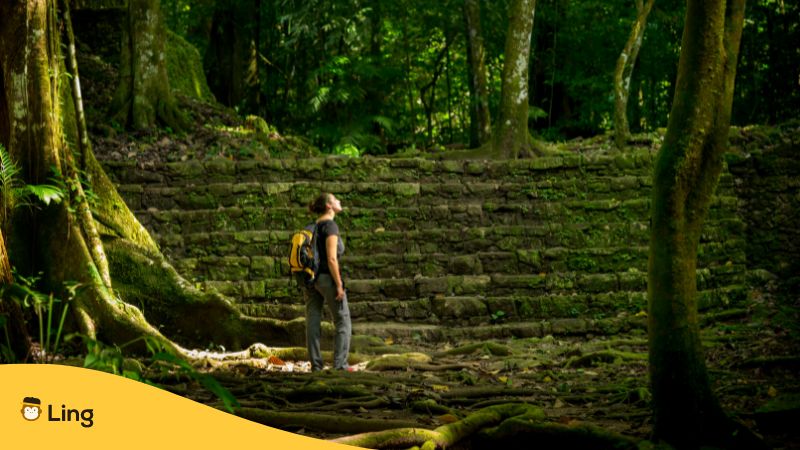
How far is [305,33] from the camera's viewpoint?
17219 millimetres

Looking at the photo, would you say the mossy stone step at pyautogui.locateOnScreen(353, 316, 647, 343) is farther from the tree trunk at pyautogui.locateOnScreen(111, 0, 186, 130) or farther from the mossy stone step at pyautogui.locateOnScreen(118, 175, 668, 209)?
the tree trunk at pyautogui.locateOnScreen(111, 0, 186, 130)

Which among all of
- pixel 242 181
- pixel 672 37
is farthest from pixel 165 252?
pixel 672 37

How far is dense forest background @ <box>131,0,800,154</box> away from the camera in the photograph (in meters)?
17.3

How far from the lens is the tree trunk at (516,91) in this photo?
12.7 meters

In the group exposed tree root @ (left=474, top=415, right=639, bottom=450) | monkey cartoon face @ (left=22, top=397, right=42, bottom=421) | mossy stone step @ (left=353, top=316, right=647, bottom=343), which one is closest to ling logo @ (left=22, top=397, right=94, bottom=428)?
monkey cartoon face @ (left=22, top=397, right=42, bottom=421)

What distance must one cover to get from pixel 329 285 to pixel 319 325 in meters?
0.40

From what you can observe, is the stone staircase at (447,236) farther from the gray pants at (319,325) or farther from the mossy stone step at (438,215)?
the gray pants at (319,325)

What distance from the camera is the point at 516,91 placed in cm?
1289

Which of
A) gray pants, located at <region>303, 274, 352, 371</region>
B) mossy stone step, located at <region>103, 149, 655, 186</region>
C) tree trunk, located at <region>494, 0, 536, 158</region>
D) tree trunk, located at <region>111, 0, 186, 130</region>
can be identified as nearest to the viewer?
gray pants, located at <region>303, 274, 352, 371</region>

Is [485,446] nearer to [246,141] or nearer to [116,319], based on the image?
[116,319]

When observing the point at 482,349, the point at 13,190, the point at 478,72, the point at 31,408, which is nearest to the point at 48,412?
the point at 31,408

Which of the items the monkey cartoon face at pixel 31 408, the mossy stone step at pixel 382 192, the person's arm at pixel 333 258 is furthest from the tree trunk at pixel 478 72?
the monkey cartoon face at pixel 31 408

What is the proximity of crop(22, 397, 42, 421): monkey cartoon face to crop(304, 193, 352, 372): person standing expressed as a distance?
12.3 ft

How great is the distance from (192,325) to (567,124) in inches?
529
